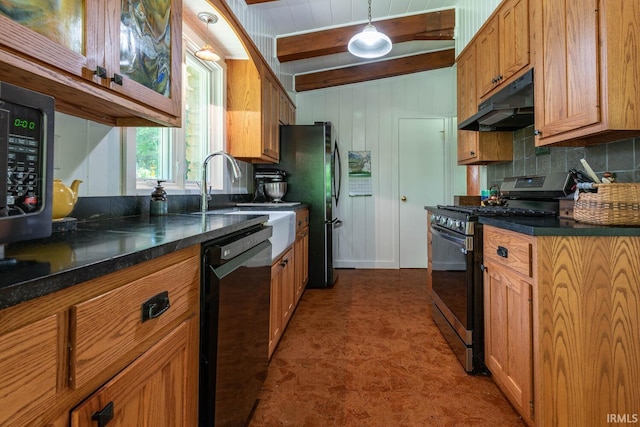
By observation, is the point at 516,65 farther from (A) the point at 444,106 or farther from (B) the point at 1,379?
(B) the point at 1,379

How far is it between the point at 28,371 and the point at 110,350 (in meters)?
0.16

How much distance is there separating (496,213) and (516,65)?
3.43 ft

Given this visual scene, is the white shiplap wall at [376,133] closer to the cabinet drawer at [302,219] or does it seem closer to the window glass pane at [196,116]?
the cabinet drawer at [302,219]

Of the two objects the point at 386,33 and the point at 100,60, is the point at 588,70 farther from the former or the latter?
the point at 386,33

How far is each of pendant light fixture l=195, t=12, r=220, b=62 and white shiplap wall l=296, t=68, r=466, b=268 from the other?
7.86 feet

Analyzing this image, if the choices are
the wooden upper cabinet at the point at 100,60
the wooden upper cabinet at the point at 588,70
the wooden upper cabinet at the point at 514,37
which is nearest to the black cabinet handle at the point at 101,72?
the wooden upper cabinet at the point at 100,60

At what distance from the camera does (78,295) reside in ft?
1.81

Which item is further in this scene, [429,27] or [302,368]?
[429,27]

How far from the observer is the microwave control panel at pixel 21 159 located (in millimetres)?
614

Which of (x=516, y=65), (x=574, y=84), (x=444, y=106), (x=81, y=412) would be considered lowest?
(x=81, y=412)

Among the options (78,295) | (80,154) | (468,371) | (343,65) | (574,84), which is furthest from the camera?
(343,65)

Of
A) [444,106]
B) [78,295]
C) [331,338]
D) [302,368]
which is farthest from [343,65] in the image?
[78,295]

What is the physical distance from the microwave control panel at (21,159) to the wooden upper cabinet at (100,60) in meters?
0.19

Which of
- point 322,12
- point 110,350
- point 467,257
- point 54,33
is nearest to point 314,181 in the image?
point 322,12
